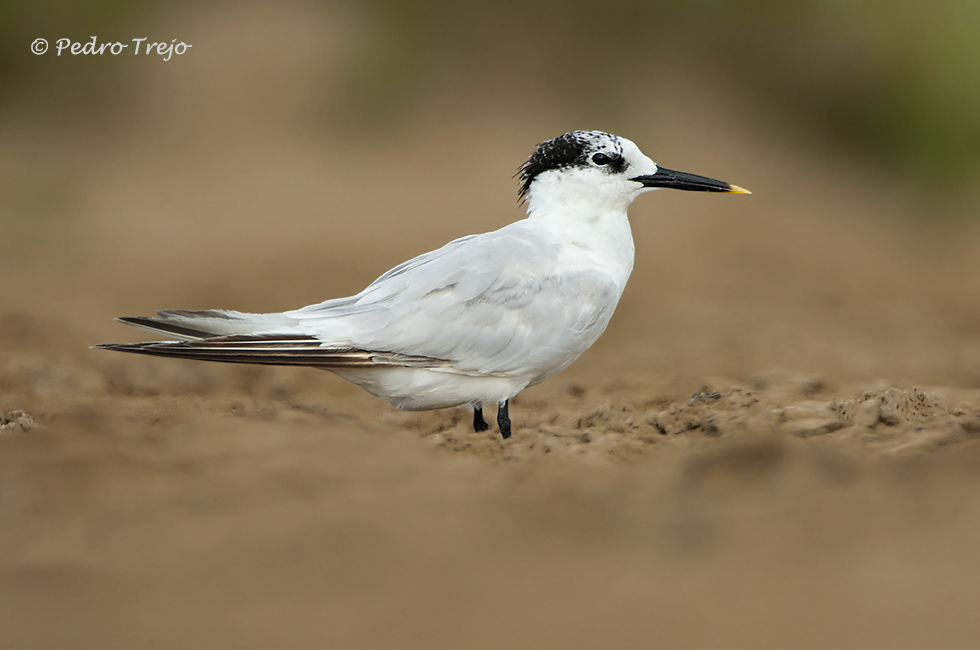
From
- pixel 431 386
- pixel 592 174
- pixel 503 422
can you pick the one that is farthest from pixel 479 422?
pixel 592 174

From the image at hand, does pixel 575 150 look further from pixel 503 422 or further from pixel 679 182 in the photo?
pixel 503 422

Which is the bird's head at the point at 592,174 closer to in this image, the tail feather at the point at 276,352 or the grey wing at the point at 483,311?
the grey wing at the point at 483,311

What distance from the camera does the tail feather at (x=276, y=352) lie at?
11.5ft

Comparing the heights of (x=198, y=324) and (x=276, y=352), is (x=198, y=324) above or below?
above

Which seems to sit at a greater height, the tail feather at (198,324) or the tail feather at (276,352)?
the tail feather at (198,324)

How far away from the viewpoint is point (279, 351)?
365cm

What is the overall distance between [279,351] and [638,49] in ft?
32.4

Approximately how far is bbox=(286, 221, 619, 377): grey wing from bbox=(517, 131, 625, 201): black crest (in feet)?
1.59

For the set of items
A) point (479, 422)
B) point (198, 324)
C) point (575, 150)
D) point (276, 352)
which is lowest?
point (479, 422)

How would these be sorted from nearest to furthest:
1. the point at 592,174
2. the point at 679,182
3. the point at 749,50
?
the point at 592,174, the point at 679,182, the point at 749,50

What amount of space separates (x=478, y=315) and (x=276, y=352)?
876 millimetres

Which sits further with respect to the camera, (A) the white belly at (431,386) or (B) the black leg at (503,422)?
(B) the black leg at (503,422)

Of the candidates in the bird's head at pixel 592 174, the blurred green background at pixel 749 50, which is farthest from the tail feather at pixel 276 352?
the blurred green background at pixel 749 50

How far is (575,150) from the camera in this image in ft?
14.2
